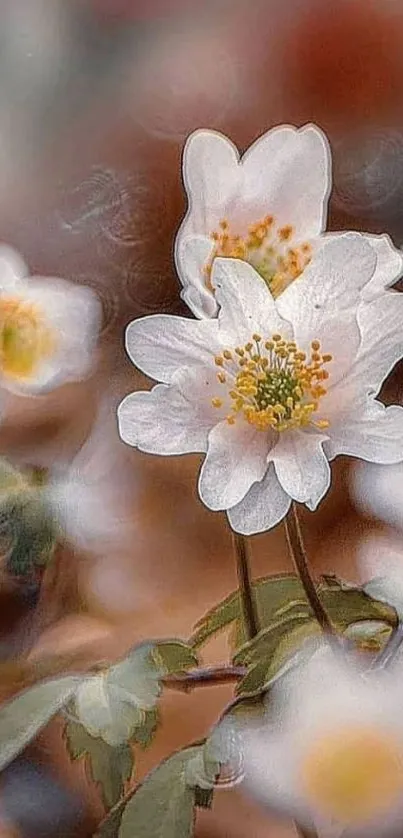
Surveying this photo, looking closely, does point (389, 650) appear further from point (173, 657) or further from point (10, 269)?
point (10, 269)

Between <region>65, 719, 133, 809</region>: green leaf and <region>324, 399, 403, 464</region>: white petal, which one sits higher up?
<region>324, 399, 403, 464</region>: white petal

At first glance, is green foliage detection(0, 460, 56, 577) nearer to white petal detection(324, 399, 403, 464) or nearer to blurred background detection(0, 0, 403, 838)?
blurred background detection(0, 0, 403, 838)

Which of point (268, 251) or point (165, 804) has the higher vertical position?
point (268, 251)

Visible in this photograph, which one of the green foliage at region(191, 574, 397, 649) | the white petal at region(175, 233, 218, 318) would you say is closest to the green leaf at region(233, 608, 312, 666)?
the green foliage at region(191, 574, 397, 649)

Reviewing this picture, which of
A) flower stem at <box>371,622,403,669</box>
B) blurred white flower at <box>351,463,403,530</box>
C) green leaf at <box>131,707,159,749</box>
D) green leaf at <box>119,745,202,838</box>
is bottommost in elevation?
green leaf at <box>119,745,202,838</box>

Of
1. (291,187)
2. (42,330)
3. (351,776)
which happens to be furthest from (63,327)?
(351,776)

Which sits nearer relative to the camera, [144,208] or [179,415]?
[179,415]
